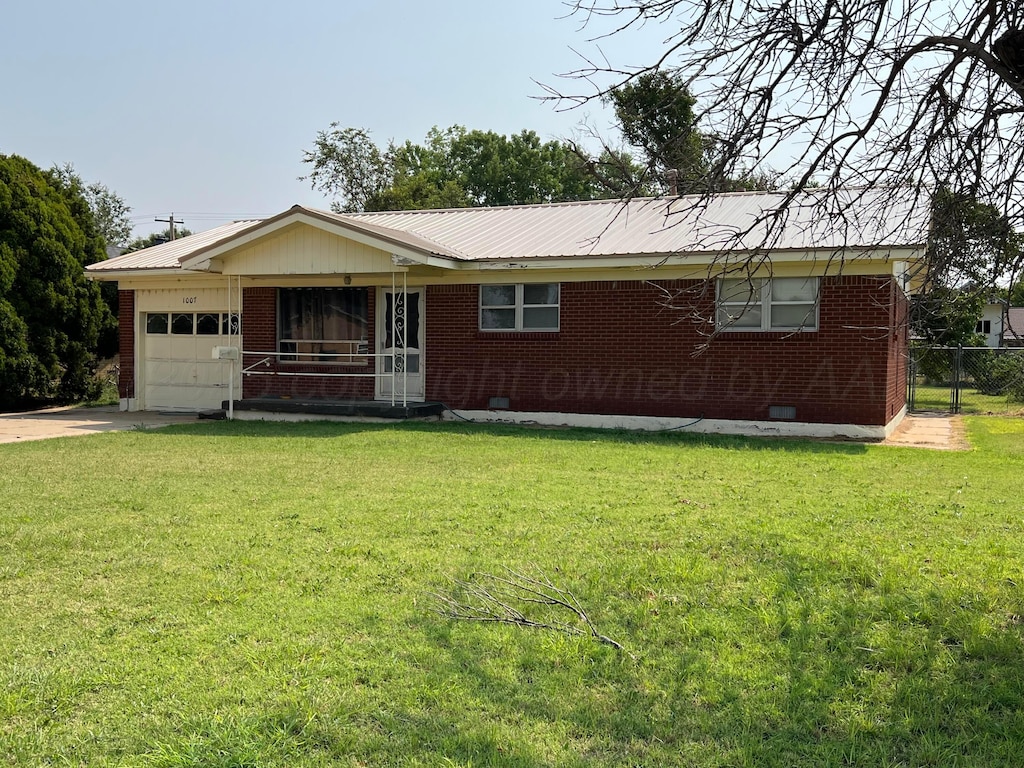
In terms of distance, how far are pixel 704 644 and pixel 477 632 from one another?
45.6 inches

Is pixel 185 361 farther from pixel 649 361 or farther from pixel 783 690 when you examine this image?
pixel 783 690

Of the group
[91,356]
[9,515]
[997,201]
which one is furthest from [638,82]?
[91,356]

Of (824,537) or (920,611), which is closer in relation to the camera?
(920,611)

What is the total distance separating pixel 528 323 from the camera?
15930 mm

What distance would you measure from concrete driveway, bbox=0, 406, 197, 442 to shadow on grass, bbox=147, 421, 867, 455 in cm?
117

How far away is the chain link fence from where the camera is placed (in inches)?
813

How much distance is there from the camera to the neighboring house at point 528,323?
13898mm

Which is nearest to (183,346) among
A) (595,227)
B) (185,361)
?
(185,361)

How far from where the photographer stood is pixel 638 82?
5.31 metres

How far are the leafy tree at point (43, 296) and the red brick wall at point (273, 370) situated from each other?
15.8 ft

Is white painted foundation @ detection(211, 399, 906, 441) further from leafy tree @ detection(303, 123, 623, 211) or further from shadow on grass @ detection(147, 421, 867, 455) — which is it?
leafy tree @ detection(303, 123, 623, 211)

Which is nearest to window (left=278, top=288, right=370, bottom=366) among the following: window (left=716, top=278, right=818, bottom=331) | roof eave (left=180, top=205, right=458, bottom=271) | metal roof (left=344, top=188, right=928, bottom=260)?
roof eave (left=180, top=205, right=458, bottom=271)

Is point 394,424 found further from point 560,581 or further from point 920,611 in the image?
point 920,611

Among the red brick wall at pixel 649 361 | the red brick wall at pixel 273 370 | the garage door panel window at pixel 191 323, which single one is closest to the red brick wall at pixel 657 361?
the red brick wall at pixel 649 361
